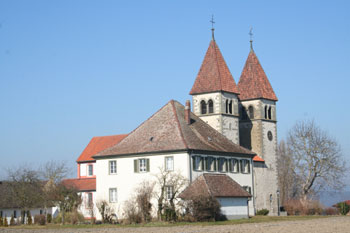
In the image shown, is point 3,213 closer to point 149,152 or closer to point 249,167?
point 149,152

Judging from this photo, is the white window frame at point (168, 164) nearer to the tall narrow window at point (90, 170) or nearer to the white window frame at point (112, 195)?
the white window frame at point (112, 195)

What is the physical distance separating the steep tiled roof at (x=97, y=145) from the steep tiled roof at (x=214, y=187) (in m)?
24.6

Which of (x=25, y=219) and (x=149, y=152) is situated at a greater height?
(x=149, y=152)

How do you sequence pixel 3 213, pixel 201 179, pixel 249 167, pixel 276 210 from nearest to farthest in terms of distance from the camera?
pixel 201 179, pixel 249 167, pixel 3 213, pixel 276 210

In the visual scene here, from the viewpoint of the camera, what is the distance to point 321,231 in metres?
41.4

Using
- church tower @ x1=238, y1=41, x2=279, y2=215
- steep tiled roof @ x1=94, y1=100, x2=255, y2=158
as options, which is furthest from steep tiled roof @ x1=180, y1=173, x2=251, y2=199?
church tower @ x1=238, y1=41, x2=279, y2=215

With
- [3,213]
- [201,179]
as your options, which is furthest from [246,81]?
[3,213]

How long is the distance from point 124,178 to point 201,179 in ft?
27.3

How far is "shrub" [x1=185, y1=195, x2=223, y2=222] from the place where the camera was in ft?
181

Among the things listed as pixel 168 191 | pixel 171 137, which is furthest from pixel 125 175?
pixel 171 137

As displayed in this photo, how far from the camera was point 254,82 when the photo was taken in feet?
276

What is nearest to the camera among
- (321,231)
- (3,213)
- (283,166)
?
(321,231)

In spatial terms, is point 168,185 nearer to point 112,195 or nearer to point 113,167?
point 112,195

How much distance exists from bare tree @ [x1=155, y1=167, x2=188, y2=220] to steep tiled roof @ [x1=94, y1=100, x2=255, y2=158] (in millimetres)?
2222
